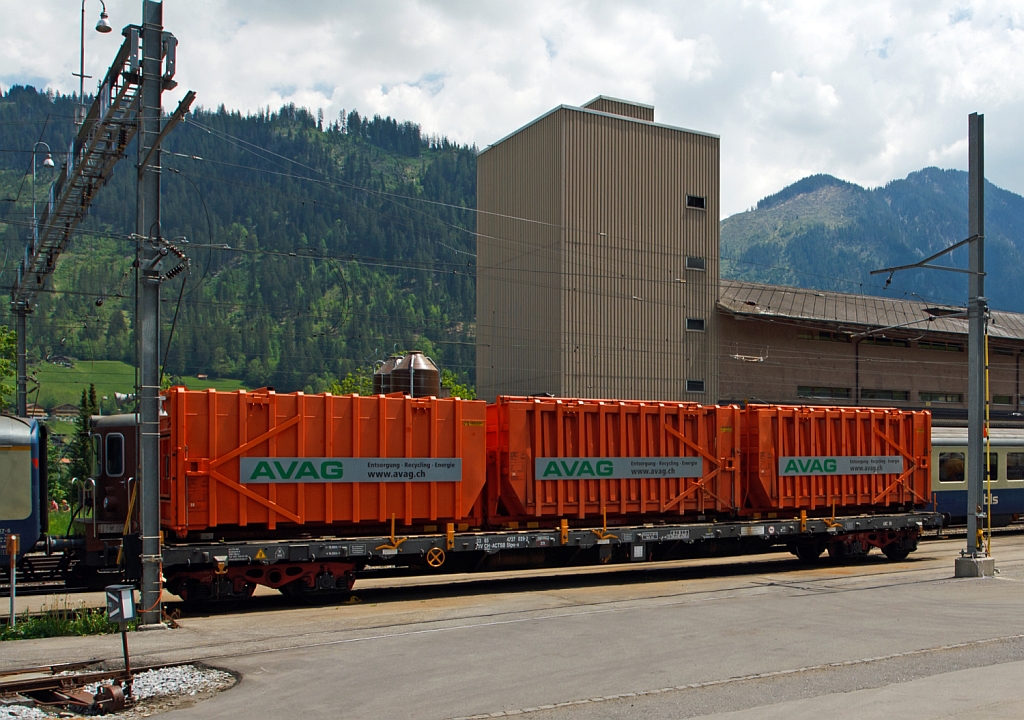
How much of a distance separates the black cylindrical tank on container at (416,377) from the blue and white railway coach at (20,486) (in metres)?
7.61

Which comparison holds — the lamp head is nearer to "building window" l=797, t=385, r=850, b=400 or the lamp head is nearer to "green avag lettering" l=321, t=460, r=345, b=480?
"green avag lettering" l=321, t=460, r=345, b=480

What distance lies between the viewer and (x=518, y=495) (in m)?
16.5

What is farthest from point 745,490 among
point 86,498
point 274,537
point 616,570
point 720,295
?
point 720,295

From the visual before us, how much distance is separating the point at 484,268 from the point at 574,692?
37127 mm

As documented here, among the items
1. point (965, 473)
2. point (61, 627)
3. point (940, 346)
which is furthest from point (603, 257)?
point (61, 627)

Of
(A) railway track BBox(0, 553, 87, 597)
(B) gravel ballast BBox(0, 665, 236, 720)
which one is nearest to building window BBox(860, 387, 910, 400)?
(A) railway track BBox(0, 553, 87, 597)

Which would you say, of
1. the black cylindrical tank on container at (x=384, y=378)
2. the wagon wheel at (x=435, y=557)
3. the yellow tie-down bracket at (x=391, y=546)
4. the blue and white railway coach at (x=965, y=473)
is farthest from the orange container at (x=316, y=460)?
the blue and white railway coach at (x=965, y=473)

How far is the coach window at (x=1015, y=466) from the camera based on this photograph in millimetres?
28234

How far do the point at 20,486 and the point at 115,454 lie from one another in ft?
5.69

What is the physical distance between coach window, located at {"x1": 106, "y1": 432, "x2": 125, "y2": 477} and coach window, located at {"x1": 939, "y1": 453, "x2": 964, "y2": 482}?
21552 mm

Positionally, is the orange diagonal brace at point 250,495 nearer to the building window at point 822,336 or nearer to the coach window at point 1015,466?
the coach window at point 1015,466

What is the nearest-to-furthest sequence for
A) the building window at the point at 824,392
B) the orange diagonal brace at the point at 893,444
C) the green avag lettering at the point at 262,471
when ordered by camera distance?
the green avag lettering at the point at 262,471 < the orange diagonal brace at the point at 893,444 < the building window at the point at 824,392

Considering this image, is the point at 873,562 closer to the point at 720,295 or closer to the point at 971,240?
the point at 971,240

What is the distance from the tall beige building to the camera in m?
39.6
